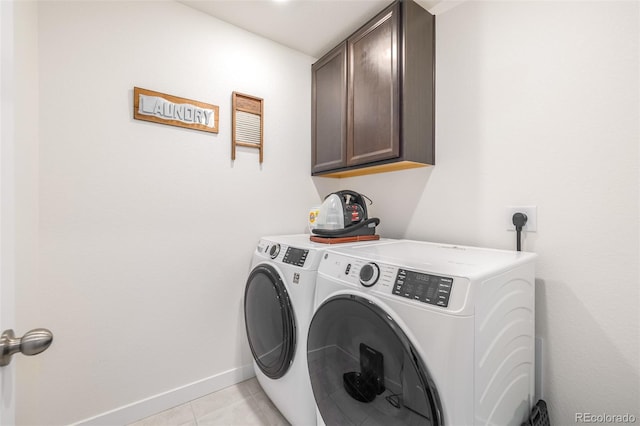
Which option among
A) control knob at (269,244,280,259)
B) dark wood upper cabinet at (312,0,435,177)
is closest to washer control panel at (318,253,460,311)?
control knob at (269,244,280,259)

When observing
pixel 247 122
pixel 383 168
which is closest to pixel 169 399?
pixel 247 122

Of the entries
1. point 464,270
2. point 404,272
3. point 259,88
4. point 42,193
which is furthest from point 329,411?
point 259,88

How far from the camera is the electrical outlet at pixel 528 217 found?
1.30 meters

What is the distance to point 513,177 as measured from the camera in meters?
1.38

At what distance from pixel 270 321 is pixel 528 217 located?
1.48m

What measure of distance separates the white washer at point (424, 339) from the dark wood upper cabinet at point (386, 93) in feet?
2.56

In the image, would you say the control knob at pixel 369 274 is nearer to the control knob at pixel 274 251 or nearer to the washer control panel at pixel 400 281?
the washer control panel at pixel 400 281

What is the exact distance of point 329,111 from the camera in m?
2.11

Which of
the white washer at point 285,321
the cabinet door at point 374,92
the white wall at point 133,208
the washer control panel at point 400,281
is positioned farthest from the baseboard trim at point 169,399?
the cabinet door at point 374,92

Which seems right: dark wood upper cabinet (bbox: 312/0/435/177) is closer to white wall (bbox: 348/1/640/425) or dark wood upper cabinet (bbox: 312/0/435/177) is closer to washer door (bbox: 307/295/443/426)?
white wall (bbox: 348/1/640/425)

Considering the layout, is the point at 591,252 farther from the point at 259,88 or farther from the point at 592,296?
the point at 259,88

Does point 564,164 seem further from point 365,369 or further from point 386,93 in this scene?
point 365,369

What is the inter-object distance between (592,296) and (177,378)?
2283mm

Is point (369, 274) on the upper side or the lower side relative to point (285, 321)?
upper
